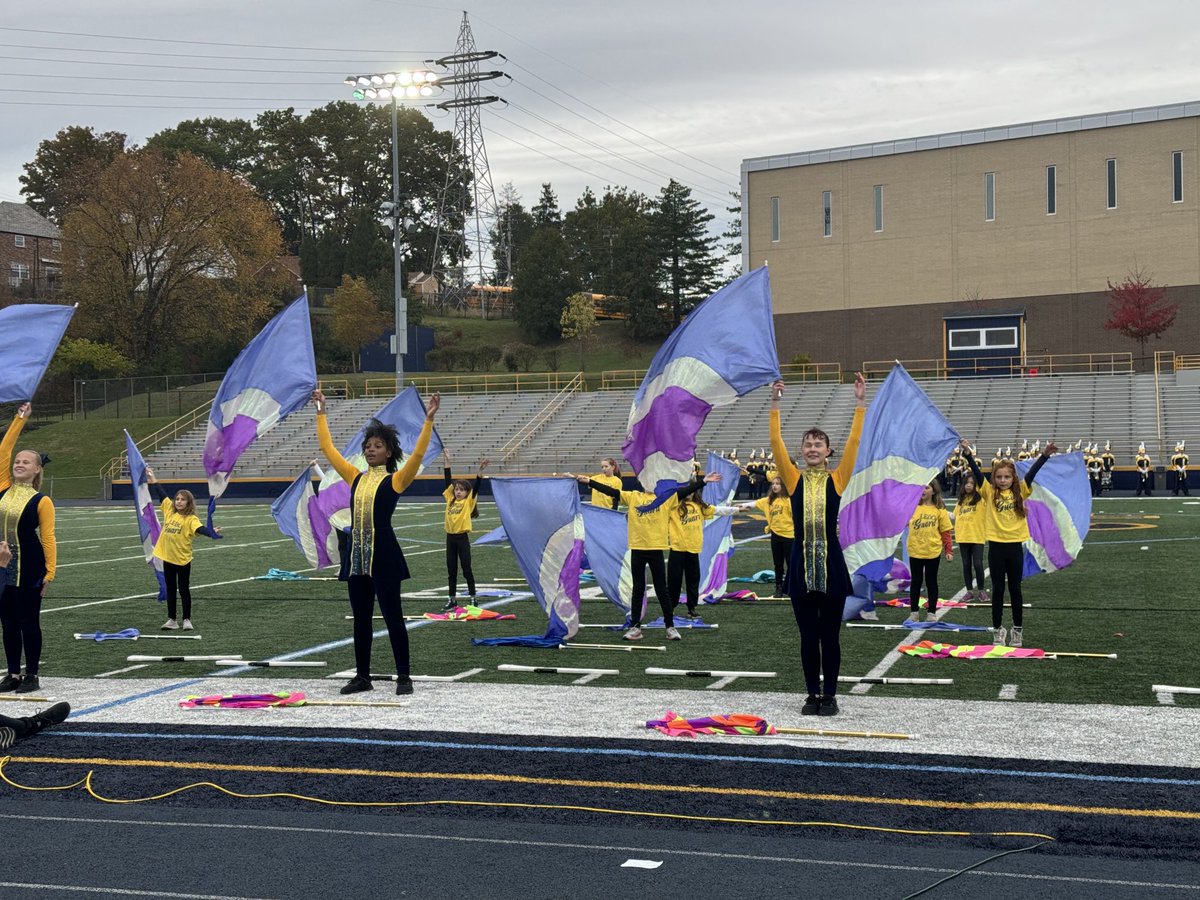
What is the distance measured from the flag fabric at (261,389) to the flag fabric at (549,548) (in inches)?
85.5

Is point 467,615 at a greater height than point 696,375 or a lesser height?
lesser

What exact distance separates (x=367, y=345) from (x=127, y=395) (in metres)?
17.4

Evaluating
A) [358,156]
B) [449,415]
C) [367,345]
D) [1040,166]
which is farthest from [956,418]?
[358,156]

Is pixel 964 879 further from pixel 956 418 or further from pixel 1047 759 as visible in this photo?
pixel 956 418

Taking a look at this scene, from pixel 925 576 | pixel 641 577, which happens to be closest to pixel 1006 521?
pixel 925 576

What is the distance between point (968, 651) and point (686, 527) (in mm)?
3167

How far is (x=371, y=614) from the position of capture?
8.95 meters

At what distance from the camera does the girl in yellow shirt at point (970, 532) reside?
1341 cm

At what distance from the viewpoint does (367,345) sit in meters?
72.5

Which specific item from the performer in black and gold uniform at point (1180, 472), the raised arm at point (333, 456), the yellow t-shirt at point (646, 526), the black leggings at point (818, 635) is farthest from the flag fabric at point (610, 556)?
the performer in black and gold uniform at point (1180, 472)

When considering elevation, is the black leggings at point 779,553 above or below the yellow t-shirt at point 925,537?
below

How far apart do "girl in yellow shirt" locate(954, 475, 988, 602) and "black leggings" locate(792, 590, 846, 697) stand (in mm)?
5284

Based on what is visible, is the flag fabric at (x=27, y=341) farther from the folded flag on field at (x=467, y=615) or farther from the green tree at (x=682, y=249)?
the green tree at (x=682, y=249)

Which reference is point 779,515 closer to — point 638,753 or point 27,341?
point 638,753
